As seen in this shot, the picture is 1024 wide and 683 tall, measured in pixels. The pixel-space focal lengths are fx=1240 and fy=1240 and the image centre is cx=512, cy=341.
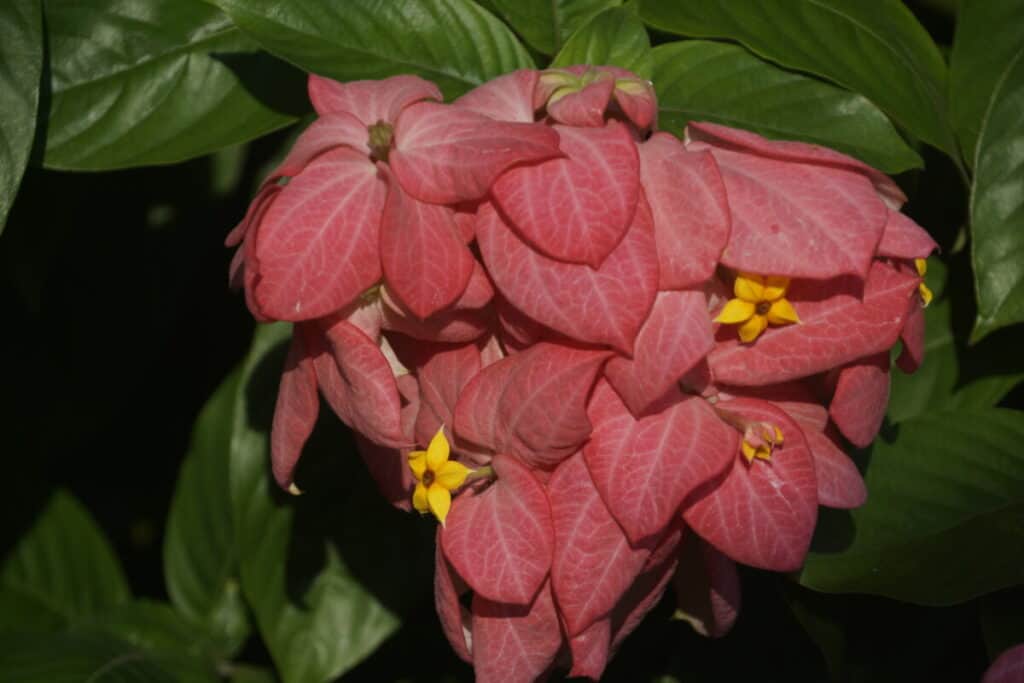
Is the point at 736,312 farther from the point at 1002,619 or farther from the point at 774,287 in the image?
the point at 1002,619

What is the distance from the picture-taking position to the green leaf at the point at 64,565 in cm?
168

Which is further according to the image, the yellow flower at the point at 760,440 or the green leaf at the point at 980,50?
the green leaf at the point at 980,50

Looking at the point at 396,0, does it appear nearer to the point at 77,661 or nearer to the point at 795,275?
the point at 795,275

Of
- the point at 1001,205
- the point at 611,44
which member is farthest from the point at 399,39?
the point at 1001,205

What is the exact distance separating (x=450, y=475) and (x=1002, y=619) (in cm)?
51

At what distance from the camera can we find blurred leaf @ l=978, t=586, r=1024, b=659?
3.32ft

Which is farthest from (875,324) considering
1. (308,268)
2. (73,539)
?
(73,539)

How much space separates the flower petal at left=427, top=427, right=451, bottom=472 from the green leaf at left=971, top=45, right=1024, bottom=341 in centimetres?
44

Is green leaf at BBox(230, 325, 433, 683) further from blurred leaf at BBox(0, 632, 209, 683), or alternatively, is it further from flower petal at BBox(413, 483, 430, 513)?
flower petal at BBox(413, 483, 430, 513)

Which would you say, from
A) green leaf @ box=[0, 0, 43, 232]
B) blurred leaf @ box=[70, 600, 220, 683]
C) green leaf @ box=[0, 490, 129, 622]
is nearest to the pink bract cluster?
green leaf @ box=[0, 0, 43, 232]

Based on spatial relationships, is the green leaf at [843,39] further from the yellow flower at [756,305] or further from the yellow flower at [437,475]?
the yellow flower at [437,475]

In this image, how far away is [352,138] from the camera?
2.77ft

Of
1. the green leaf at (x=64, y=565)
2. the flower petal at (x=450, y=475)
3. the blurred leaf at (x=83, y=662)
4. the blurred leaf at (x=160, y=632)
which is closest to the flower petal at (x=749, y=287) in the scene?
the flower petal at (x=450, y=475)

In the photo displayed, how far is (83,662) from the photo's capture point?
1.37 metres
